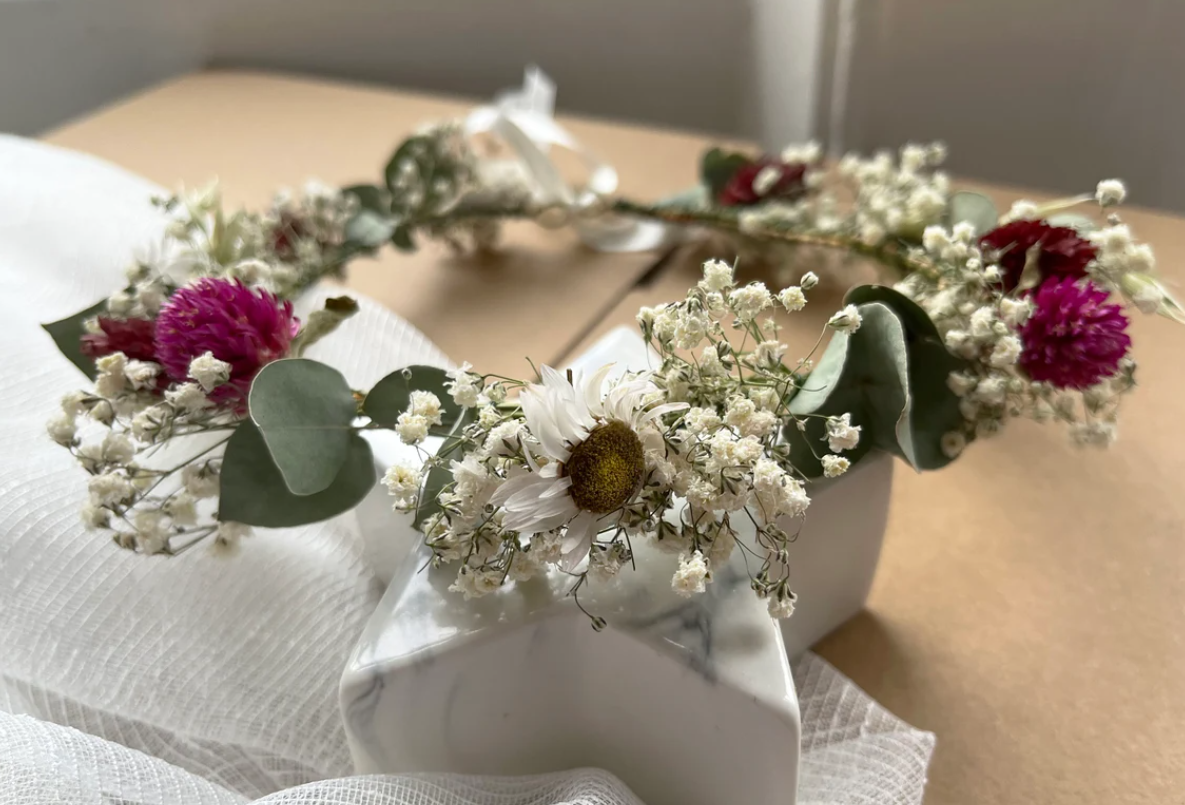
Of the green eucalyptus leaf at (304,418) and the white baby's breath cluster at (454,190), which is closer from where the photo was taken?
the green eucalyptus leaf at (304,418)

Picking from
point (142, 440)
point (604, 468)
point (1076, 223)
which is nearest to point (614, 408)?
point (604, 468)

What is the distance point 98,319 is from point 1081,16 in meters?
0.92

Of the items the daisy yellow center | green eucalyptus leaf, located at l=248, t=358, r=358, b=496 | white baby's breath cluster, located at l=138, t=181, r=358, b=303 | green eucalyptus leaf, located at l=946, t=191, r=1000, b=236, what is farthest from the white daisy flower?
green eucalyptus leaf, located at l=946, t=191, r=1000, b=236

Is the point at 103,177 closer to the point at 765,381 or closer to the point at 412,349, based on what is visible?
the point at 412,349

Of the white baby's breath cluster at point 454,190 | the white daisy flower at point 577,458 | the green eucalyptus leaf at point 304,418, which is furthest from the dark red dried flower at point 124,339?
the white baby's breath cluster at point 454,190

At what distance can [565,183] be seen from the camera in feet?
2.92

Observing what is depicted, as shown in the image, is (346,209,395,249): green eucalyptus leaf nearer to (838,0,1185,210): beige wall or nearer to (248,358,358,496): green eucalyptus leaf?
(248,358,358,496): green eucalyptus leaf

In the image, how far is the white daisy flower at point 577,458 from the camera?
1.23 feet

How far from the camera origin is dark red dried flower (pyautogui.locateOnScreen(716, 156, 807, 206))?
0.81 metres

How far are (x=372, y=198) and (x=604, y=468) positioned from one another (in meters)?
0.53

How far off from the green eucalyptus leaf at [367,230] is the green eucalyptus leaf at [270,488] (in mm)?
362

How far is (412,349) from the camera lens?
673 millimetres

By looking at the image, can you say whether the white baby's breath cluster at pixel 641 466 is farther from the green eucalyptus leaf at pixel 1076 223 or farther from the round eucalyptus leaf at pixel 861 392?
the green eucalyptus leaf at pixel 1076 223

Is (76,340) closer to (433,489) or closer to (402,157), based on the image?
(433,489)
